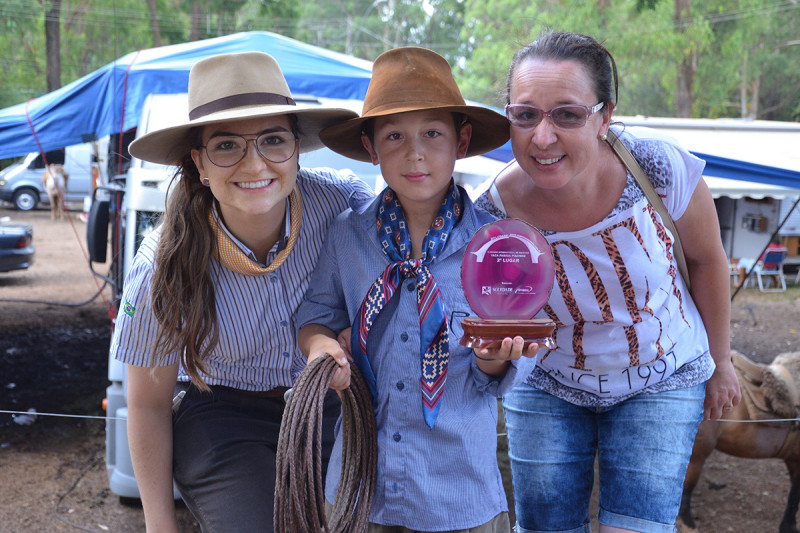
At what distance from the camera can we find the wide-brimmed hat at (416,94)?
2.10 metres

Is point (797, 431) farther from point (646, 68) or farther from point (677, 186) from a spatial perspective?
point (646, 68)

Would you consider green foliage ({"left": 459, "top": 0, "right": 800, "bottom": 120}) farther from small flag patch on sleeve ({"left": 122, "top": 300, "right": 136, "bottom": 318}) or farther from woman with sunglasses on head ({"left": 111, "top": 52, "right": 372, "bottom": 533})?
small flag patch on sleeve ({"left": 122, "top": 300, "right": 136, "bottom": 318})

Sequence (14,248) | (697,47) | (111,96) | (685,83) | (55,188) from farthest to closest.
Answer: (685,83), (697,47), (55,188), (14,248), (111,96)

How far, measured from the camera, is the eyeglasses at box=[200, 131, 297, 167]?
220 cm

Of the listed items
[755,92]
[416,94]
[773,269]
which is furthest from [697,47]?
[416,94]

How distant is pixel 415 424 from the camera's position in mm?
2029

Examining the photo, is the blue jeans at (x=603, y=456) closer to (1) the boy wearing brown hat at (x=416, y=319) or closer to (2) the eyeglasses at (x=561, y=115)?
(1) the boy wearing brown hat at (x=416, y=319)

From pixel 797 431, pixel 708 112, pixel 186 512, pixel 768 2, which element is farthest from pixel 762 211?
pixel 708 112

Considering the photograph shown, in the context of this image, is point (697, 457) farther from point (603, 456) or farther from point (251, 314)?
point (251, 314)

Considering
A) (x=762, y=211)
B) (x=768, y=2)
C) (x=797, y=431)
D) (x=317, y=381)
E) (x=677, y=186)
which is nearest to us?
(x=317, y=381)

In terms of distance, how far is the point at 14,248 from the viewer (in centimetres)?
1196

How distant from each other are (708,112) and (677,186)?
96.7 feet

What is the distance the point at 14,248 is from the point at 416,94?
11.6 m

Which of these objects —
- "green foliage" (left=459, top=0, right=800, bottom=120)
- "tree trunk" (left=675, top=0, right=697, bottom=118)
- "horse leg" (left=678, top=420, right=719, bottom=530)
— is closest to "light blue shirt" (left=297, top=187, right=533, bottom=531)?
"horse leg" (left=678, top=420, right=719, bottom=530)
